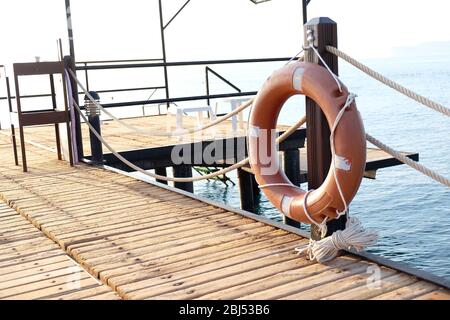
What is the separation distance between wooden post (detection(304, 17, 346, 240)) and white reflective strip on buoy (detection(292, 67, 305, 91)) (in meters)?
0.08

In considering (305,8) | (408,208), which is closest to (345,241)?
(305,8)

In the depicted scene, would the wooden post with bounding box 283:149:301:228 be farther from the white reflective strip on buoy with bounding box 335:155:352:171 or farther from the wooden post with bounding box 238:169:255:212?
the white reflective strip on buoy with bounding box 335:155:352:171

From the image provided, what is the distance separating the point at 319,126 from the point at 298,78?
0.27 m

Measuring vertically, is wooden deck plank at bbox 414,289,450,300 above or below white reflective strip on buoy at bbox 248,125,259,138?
below

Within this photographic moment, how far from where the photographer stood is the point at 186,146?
7.56 meters

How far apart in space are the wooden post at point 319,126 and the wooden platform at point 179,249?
363 millimetres

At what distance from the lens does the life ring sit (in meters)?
2.66

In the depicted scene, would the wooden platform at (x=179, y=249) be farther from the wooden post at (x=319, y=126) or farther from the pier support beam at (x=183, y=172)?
the pier support beam at (x=183, y=172)

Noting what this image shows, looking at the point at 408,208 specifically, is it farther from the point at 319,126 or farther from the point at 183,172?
the point at 319,126

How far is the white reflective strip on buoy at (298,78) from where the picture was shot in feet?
9.41

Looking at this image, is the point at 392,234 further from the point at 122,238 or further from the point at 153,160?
the point at 122,238

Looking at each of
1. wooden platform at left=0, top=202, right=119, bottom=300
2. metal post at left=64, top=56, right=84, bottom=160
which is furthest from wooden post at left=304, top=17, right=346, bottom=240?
metal post at left=64, top=56, right=84, bottom=160

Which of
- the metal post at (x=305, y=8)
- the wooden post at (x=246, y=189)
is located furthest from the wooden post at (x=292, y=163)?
the metal post at (x=305, y=8)

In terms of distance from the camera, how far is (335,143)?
8.86 ft
